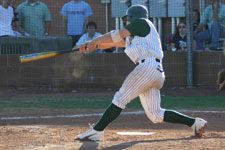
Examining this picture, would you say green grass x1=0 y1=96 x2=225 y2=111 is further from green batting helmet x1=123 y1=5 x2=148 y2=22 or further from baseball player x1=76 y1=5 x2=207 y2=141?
green batting helmet x1=123 y1=5 x2=148 y2=22

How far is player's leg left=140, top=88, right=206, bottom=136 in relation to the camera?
17.1 feet

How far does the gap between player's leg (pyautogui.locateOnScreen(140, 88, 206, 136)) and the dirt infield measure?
0.17 metres

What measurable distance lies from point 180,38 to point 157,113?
21.0 feet

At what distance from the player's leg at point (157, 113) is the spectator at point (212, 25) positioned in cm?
600

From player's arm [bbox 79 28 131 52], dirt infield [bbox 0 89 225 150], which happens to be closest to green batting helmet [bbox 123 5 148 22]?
player's arm [bbox 79 28 131 52]

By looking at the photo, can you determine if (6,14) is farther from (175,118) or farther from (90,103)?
(175,118)

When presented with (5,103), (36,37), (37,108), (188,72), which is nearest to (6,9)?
(36,37)

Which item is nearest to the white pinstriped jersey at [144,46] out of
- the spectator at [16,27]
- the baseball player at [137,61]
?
the baseball player at [137,61]

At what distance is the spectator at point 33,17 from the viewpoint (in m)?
11.8

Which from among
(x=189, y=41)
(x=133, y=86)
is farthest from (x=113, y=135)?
(x=189, y=41)

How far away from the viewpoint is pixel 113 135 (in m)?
5.74

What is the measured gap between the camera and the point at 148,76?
5.00 metres

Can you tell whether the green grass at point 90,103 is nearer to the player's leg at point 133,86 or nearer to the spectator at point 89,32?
the spectator at point 89,32

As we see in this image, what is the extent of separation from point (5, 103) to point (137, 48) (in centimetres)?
493
